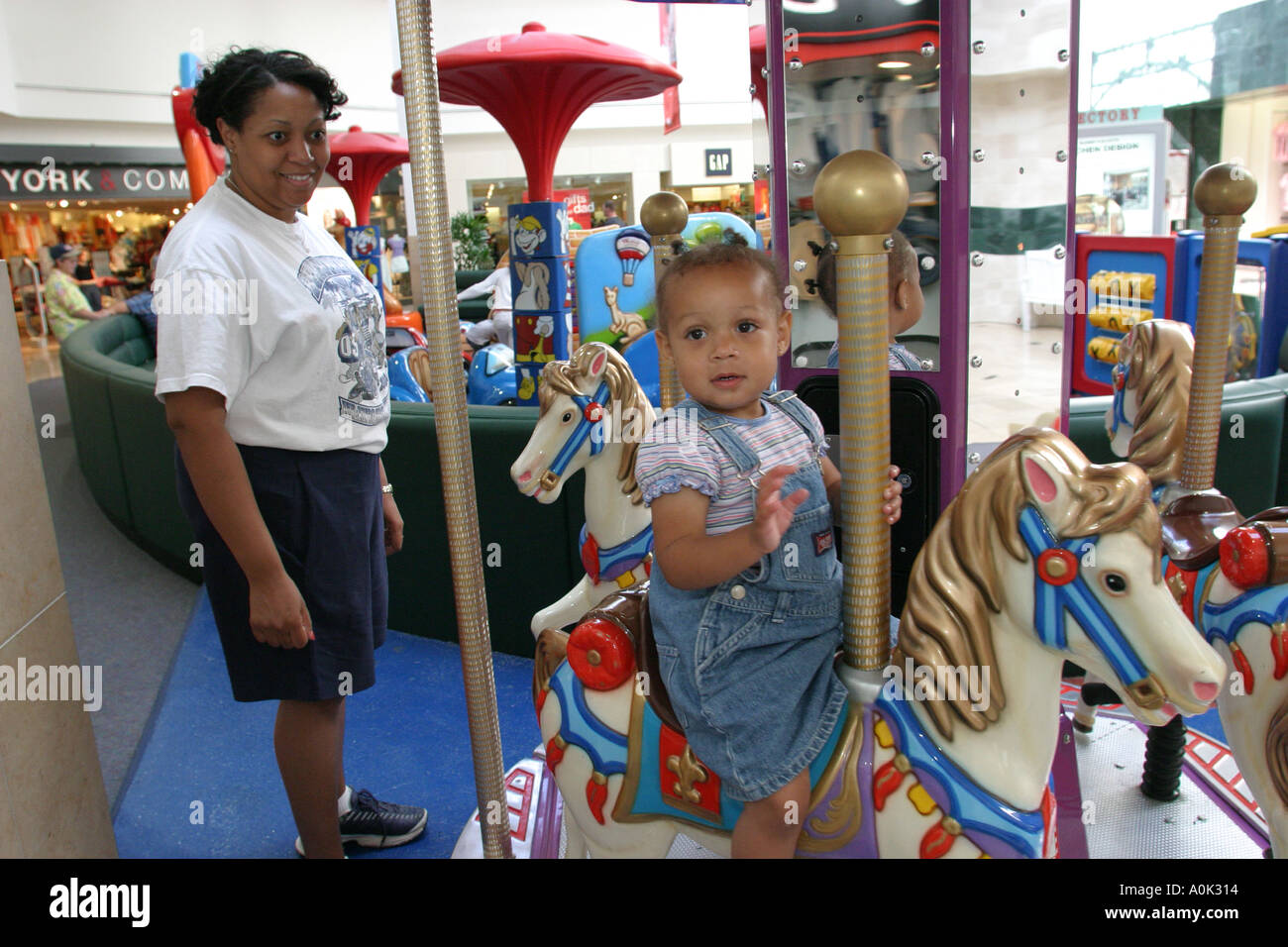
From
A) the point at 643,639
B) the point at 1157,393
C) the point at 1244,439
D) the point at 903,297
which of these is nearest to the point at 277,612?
the point at 643,639

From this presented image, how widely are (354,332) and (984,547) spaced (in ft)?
3.60

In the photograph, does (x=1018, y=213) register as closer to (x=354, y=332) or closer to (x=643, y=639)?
(x=643, y=639)

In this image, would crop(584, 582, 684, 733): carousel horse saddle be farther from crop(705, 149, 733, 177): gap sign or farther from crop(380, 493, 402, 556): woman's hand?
crop(705, 149, 733, 177): gap sign

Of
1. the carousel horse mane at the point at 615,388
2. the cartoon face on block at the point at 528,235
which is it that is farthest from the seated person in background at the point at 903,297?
the cartoon face on block at the point at 528,235

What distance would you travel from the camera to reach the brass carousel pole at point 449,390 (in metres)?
1.24

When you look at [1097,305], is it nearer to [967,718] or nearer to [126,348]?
[967,718]

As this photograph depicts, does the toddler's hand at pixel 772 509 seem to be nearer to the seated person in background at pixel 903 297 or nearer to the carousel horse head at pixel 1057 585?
the carousel horse head at pixel 1057 585

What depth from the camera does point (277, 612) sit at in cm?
156

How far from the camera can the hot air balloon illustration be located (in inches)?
223

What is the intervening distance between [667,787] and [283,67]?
→ 131cm

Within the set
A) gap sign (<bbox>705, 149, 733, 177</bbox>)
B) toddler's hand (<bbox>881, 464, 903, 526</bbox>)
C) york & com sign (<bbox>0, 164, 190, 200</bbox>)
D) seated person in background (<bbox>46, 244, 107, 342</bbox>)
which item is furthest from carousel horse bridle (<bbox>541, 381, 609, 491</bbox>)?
gap sign (<bbox>705, 149, 733, 177</bbox>)

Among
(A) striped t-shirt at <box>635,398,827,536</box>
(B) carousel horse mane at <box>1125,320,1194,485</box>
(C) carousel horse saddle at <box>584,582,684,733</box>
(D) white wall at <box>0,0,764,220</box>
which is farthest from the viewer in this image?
(D) white wall at <box>0,0,764,220</box>

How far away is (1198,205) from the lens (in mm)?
1788

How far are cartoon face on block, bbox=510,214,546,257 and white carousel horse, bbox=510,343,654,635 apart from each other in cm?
341
